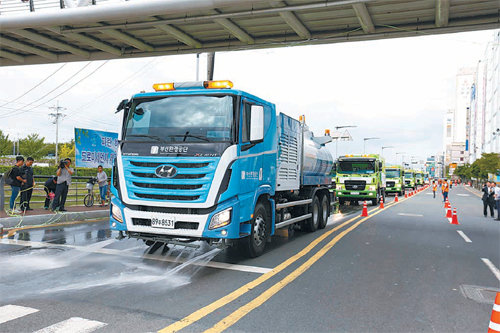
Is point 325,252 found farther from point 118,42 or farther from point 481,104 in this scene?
point 481,104

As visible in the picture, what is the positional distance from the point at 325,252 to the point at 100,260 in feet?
14.2

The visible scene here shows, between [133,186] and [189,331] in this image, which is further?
[133,186]

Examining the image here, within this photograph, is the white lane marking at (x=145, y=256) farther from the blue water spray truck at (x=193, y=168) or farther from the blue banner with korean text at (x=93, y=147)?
the blue banner with korean text at (x=93, y=147)

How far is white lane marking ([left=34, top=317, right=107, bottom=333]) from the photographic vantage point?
397 cm

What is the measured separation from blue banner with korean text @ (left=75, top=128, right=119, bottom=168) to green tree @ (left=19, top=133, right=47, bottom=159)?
209 feet

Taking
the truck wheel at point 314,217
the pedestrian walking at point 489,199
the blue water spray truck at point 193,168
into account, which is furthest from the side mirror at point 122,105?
the pedestrian walking at point 489,199

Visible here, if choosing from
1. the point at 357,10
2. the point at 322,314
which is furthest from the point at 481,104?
the point at 322,314

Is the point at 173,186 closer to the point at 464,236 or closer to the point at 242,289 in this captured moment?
the point at 242,289

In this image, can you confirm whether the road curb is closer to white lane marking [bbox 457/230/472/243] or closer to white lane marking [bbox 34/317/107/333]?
white lane marking [bbox 34/317/107/333]

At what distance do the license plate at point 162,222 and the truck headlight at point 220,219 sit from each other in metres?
0.60

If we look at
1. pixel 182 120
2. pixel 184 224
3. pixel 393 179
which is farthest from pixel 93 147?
pixel 393 179

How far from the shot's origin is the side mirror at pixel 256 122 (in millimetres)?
6922

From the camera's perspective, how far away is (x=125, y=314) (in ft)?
14.6

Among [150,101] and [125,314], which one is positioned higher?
[150,101]
